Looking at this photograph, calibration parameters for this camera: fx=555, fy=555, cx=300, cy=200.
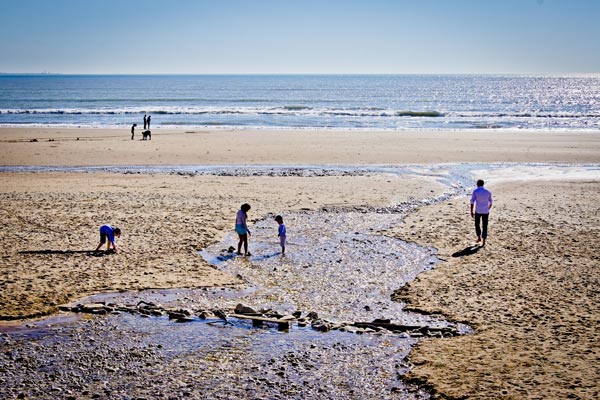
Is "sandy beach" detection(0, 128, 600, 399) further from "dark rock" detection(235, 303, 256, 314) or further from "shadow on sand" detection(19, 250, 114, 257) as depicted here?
"dark rock" detection(235, 303, 256, 314)

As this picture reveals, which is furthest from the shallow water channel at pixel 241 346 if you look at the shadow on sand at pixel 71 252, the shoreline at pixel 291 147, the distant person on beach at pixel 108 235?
the shoreline at pixel 291 147

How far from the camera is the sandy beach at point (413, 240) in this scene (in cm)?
891

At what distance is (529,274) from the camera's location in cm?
1304

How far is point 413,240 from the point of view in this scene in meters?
16.4

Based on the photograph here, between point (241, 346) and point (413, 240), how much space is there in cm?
832

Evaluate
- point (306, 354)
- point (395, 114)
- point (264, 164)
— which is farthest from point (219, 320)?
point (395, 114)

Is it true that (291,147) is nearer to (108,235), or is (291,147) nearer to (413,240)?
(413,240)

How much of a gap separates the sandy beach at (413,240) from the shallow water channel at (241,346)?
601 mm

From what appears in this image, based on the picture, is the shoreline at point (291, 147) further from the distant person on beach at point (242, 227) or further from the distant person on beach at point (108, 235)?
the distant person on beach at point (108, 235)

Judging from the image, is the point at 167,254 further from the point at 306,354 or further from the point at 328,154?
the point at 328,154

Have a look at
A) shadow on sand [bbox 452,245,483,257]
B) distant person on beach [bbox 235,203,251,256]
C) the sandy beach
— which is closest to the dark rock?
the sandy beach

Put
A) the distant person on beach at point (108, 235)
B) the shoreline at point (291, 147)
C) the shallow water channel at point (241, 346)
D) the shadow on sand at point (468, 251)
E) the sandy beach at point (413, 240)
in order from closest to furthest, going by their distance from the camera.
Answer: the shallow water channel at point (241, 346), the sandy beach at point (413, 240), the distant person on beach at point (108, 235), the shadow on sand at point (468, 251), the shoreline at point (291, 147)

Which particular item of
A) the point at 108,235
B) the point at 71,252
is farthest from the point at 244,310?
the point at 71,252

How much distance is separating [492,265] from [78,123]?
5673 centimetres
